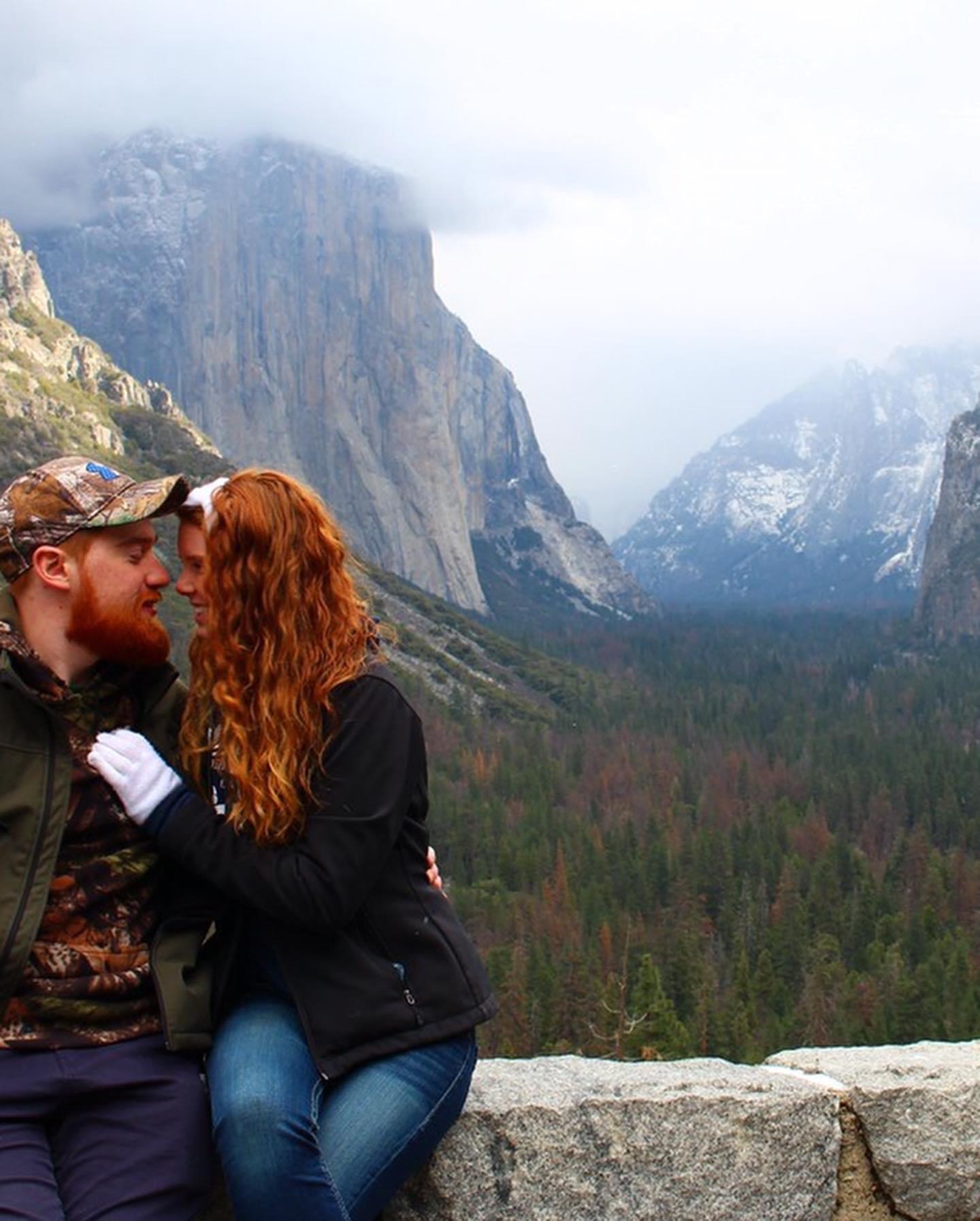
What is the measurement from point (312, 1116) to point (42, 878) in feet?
3.43

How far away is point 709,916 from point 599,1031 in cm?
2209

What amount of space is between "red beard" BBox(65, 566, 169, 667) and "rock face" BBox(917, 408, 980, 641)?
174 m

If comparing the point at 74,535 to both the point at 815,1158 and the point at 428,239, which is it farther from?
the point at 428,239

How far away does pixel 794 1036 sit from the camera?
3434 cm

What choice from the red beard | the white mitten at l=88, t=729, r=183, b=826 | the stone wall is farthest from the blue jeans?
the red beard

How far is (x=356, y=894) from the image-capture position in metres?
3.89

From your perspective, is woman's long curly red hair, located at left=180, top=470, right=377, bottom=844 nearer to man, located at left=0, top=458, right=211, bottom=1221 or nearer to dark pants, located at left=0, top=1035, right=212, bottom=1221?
man, located at left=0, top=458, right=211, bottom=1221

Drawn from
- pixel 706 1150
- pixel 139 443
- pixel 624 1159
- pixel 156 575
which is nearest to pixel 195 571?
pixel 156 575

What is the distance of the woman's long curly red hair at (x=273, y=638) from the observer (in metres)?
3.96

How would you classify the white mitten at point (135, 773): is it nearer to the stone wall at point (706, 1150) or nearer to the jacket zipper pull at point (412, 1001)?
the jacket zipper pull at point (412, 1001)

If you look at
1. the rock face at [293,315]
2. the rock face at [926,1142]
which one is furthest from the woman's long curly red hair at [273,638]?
the rock face at [293,315]

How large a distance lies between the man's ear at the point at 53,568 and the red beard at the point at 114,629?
0.14 feet

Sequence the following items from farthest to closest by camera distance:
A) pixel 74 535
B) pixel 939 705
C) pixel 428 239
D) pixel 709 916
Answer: pixel 428 239
pixel 939 705
pixel 709 916
pixel 74 535

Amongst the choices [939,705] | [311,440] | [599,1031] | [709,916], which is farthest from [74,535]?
[311,440]
